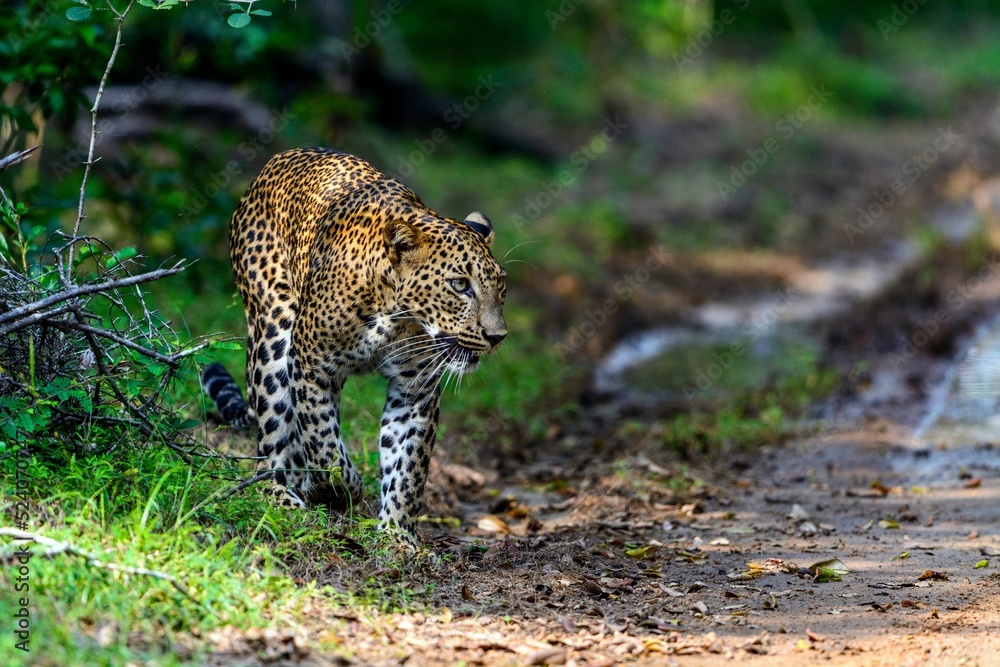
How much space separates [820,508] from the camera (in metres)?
7.47

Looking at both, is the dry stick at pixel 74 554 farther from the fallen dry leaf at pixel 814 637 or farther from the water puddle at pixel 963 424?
the water puddle at pixel 963 424

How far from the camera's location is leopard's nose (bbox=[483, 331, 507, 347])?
5859mm

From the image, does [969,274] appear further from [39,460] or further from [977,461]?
[39,460]


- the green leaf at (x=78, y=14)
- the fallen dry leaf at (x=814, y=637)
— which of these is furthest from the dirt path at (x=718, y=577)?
the green leaf at (x=78, y=14)

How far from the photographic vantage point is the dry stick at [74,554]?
4422 mm

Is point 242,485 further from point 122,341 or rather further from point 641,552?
point 641,552

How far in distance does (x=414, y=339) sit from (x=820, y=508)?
3055mm

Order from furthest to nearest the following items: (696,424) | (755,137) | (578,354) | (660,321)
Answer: (755,137)
(660,321)
(578,354)
(696,424)

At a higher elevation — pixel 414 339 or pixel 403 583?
pixel 414 339

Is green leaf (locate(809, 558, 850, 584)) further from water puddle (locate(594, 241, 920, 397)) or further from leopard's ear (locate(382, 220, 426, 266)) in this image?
water puddle (locate(594, 241, 920, 397))

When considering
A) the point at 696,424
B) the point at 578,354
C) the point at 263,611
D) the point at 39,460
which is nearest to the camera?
the point at 263,611

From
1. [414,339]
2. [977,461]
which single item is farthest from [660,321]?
[414,339]

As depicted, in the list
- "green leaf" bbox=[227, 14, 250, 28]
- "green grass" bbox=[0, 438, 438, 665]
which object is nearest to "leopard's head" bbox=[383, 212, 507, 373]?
"green grass" bbox=[0, 438, 438, 665]

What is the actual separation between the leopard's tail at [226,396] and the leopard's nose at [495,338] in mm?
1633
